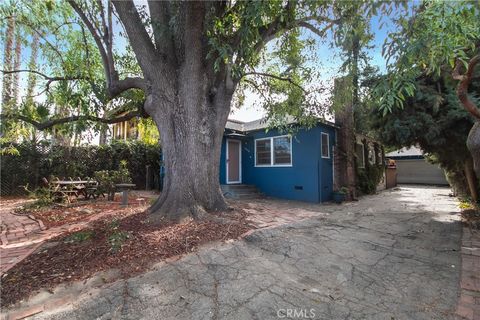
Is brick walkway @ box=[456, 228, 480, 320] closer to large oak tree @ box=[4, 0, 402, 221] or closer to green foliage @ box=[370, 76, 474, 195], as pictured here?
green foliage @ box=[370, 76, 474, 195]

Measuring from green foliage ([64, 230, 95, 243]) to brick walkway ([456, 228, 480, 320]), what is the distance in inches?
188

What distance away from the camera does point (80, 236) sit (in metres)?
4.10

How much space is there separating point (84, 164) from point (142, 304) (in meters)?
11.0

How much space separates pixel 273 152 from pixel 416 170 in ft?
52.2

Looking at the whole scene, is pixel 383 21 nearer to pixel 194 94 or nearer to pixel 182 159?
pixel 194 94

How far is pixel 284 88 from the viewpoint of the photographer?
810 centimetres

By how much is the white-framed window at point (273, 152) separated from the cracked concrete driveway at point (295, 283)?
5597 mm

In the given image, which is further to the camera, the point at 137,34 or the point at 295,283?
the point at 137,34

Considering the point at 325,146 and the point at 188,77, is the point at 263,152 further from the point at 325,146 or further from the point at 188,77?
the point at 188,77

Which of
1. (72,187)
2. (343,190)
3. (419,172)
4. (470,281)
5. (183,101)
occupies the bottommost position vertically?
(470,281)

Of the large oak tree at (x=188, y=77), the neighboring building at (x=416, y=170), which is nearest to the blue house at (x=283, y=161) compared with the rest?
the large oak tree at (x=188, y=77)

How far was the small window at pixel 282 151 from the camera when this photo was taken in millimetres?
10141

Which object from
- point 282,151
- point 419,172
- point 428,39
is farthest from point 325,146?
point 419,172

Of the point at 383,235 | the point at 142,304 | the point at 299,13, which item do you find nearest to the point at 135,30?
the point at 299,13
